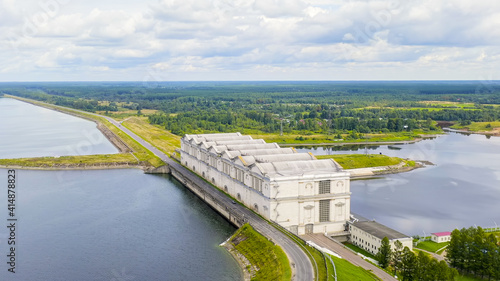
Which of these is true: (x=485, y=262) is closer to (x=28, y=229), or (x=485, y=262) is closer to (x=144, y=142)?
(x=28, y=229)

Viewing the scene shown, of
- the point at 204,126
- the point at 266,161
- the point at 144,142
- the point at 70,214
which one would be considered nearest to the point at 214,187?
the point at 266,161

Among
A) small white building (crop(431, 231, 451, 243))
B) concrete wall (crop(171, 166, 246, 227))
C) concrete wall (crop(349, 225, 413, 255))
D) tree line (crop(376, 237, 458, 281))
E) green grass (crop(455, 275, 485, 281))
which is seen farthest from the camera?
concrete wall (crop(171, 166, 246, 227))

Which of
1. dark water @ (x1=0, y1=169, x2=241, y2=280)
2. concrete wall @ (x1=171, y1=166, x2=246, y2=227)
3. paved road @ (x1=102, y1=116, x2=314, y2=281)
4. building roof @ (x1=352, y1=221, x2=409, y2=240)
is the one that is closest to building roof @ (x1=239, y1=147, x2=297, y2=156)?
paved road @ (x1=102, y1=116, x2=314, y2=281)

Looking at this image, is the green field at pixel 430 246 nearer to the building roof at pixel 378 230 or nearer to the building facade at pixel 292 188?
the building roof at pixel 378 230

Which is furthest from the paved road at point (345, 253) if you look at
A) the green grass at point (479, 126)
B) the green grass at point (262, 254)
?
the green grass at point (479, 126)

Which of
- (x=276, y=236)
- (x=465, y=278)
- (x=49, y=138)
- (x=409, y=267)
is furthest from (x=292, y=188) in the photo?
(x=49, y=138)

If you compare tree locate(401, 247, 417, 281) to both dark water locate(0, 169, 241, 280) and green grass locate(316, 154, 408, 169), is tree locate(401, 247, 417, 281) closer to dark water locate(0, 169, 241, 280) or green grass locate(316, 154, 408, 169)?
dark water locate(0, 169, 241, 280)

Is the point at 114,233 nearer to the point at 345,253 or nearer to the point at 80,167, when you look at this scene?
the point at 345,253
